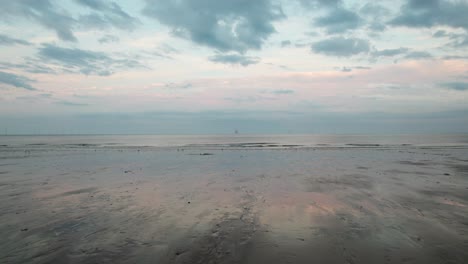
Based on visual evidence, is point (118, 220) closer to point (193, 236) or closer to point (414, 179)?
point (193, 236)

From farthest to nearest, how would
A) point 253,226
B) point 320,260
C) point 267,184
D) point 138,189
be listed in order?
point 267,184, point 138,189, point 253,226, point 320,260

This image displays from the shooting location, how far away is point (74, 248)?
25.7 feet

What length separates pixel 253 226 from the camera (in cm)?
983

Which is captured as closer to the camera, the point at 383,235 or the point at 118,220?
the point at 383,235

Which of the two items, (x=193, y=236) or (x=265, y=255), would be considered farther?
(x=193, y=236)

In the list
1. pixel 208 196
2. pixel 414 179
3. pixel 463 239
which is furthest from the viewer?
pixel 414 179

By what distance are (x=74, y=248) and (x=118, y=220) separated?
2.80 meters

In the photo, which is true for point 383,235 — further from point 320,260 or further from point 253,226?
point 253,226

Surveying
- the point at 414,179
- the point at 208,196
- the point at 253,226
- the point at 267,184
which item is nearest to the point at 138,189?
the point at 208,196

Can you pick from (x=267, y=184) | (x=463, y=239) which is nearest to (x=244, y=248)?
(x=463, y=239)

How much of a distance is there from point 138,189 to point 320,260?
13051 mm

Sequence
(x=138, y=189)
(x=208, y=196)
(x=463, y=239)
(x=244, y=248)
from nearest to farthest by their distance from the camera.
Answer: (x=244, y=248) → (x=463, y=239) → (x=208, y=196) → (x=138, y=189)

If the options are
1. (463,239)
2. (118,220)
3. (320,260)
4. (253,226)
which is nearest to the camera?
(320,260)

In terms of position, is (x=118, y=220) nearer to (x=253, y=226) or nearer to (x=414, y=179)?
(x=253, y=226)
